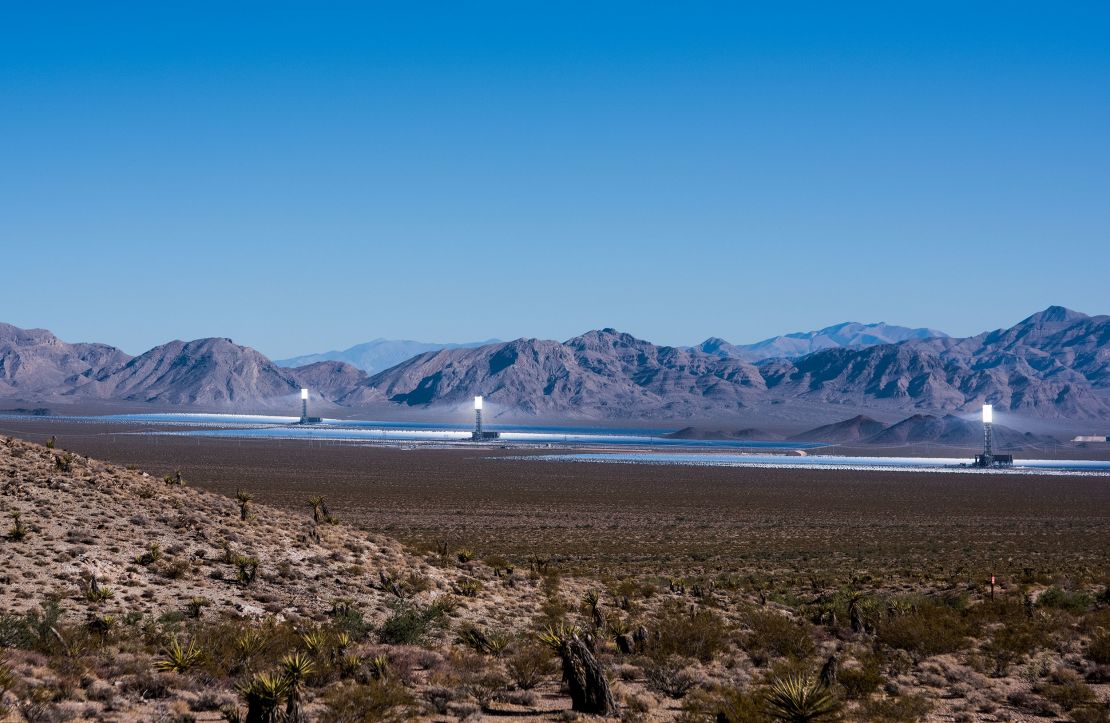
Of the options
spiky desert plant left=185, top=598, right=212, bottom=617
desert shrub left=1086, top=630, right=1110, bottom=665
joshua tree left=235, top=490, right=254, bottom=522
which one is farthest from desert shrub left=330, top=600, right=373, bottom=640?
desert shrub left=1086, top=630, right=1110, bottom=665

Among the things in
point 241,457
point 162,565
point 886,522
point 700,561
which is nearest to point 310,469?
point 241,457

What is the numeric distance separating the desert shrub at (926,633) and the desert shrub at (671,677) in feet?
14.6

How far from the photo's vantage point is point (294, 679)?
1321cm

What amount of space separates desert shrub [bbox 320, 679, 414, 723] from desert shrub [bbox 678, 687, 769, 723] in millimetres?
3653

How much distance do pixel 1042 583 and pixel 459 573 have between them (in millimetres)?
15029

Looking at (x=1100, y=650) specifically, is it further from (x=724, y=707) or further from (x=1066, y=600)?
(x=724, y=707)

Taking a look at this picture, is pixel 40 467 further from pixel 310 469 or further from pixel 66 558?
pixel 310 469

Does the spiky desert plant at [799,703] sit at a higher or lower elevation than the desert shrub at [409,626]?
higher

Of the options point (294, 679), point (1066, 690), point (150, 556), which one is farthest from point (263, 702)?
point (150, 556)

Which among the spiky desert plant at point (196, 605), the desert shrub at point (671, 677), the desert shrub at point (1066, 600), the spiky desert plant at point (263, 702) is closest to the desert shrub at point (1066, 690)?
the desert shrub at point (671, 677)

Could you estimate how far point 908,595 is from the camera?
25.0m

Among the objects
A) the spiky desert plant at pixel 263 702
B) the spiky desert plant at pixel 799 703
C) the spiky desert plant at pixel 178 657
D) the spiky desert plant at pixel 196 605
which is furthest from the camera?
the spiky desert plant at pixel 196 605

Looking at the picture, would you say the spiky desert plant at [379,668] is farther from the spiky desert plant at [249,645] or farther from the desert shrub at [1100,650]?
the desert shrub at [1100,650]

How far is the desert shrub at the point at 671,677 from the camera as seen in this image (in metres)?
15.4
